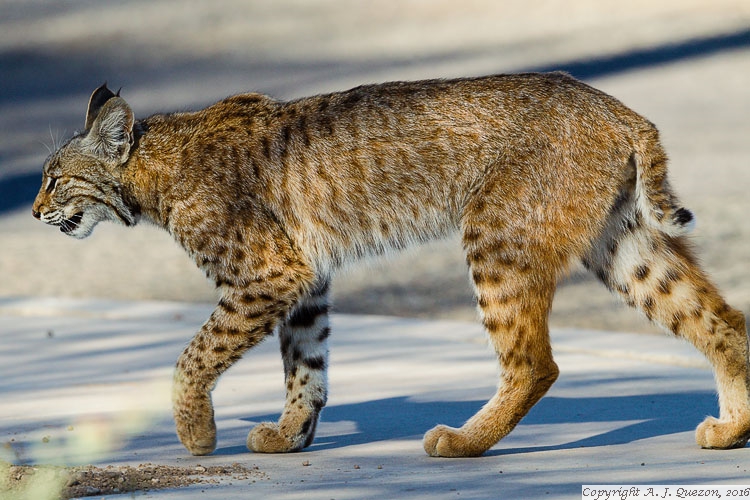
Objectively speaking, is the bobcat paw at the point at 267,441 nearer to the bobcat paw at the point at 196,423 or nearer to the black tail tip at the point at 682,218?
the bobcat paw at the point at 196,423

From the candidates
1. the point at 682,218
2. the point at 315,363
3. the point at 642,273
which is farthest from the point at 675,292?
the point at 315,363

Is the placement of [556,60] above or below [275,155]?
above

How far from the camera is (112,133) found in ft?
21.1

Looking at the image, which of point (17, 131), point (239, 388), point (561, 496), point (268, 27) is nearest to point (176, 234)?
point (239, 388)

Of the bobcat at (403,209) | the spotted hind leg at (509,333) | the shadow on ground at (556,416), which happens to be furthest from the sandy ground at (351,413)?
the bobcat at (403,209)

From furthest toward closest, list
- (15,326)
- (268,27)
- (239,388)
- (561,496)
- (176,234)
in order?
1. (268,27)
2. (15,326)
3. (239,388)
4. (176,234)
5. (561,496)

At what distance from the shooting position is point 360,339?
8.50m

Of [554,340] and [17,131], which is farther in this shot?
[17,131]

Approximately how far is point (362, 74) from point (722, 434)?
466 inches

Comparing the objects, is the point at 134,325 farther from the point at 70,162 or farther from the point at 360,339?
the point at 70,162

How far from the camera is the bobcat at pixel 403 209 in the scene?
5.79 metres

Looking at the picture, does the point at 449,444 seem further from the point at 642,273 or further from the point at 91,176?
the point at 91,176

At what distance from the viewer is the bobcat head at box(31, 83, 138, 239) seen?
6.43m

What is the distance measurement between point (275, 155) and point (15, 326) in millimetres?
3213
